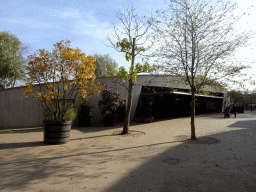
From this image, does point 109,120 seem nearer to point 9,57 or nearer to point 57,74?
point 57,74

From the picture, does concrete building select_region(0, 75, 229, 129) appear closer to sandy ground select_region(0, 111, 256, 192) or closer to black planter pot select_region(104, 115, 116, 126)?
black planter pot select_region(104, 115, 116, 126)

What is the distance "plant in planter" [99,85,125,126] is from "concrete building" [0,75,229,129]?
83 centimetres

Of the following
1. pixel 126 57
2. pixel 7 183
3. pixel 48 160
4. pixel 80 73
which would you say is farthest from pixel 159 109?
pixel 7 183

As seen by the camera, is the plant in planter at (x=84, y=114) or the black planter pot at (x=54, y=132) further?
the plant in planter at (x=84, y=114)

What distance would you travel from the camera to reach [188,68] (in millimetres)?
7984

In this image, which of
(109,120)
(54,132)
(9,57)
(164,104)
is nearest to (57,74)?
(54,132)

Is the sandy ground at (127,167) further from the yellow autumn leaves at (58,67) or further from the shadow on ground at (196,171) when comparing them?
the yellow autumn leaves at (58,67)

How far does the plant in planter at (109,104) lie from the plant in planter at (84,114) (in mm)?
872

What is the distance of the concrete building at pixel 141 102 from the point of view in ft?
36.2

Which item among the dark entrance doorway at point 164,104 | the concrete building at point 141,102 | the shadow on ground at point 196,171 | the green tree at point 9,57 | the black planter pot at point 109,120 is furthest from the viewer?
the green tree at point 9,57

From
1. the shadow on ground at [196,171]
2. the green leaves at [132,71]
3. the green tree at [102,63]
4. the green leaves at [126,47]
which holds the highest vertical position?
the green tree at [102,63]

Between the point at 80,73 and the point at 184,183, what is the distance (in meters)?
5.53

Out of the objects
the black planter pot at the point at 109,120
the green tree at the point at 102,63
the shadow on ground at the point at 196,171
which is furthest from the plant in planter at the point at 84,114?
the green tree at the point at 102,63

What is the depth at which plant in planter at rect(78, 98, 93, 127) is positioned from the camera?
483 inches
